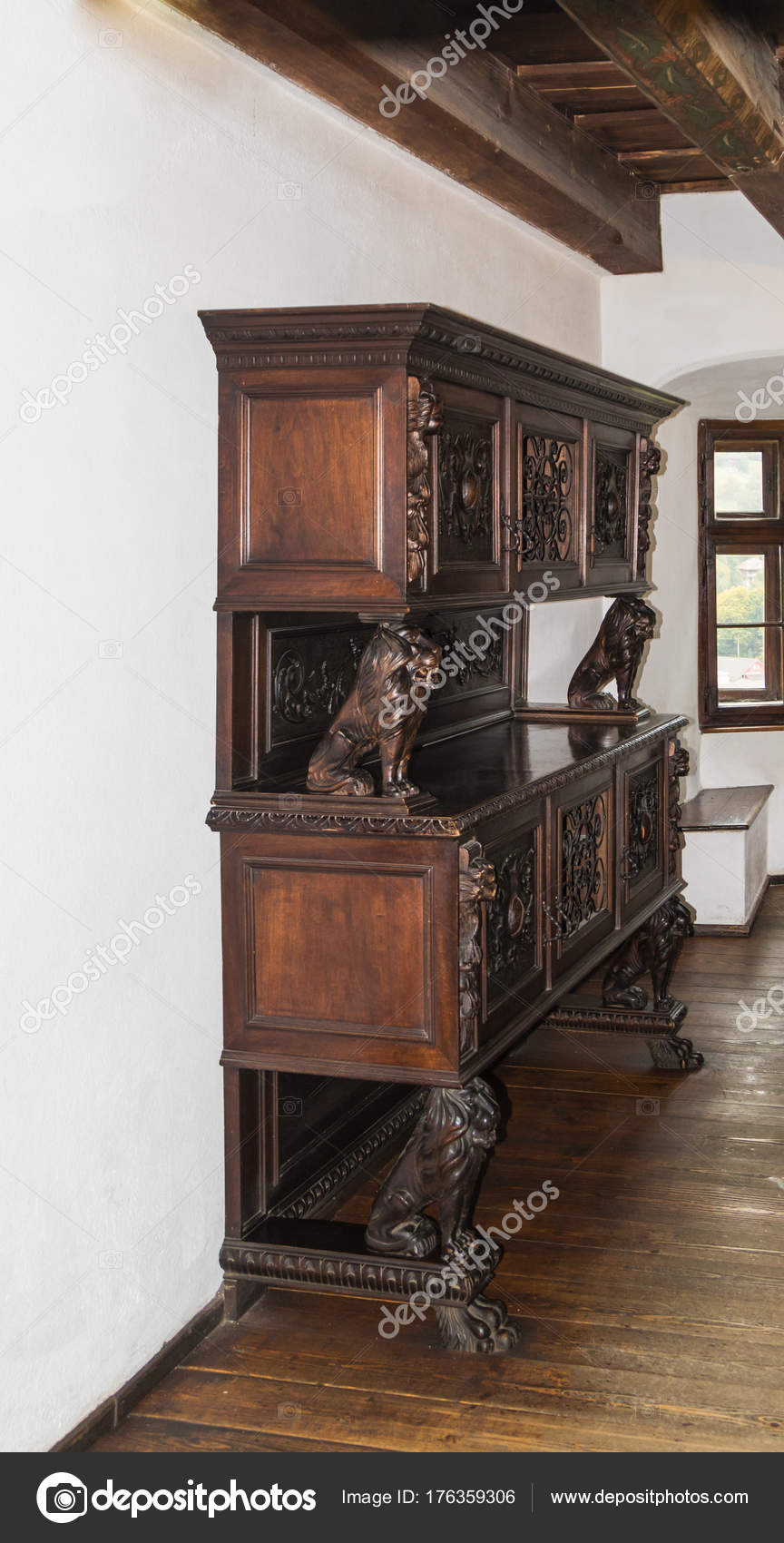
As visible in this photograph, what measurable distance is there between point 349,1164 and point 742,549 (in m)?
5.16

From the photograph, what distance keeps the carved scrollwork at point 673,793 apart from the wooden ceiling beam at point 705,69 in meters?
1.92

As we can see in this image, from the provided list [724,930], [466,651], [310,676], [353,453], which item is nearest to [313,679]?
[310,676]

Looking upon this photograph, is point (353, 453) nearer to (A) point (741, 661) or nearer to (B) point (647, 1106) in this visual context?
(B) point (647, 1106)

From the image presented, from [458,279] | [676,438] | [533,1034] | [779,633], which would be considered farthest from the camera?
[779,633]

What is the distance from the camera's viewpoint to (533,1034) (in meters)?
5.73

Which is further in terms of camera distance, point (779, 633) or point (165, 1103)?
point (779, 633)

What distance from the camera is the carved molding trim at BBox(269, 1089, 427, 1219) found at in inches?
145

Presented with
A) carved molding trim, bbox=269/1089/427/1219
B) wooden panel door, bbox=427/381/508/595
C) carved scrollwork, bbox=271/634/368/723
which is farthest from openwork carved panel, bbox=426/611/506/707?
carved molding trim, bbox=269/1089/427/1219

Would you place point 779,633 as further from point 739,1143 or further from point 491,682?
point 739,1143

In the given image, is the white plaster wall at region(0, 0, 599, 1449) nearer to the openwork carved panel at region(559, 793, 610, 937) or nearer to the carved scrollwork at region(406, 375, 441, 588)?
the carved scrollwork at region(406, 375, 441, 588)

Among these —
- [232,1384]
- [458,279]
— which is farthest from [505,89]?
[232,1384]

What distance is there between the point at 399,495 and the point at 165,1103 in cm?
133

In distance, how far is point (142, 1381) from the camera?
3.08 metres
